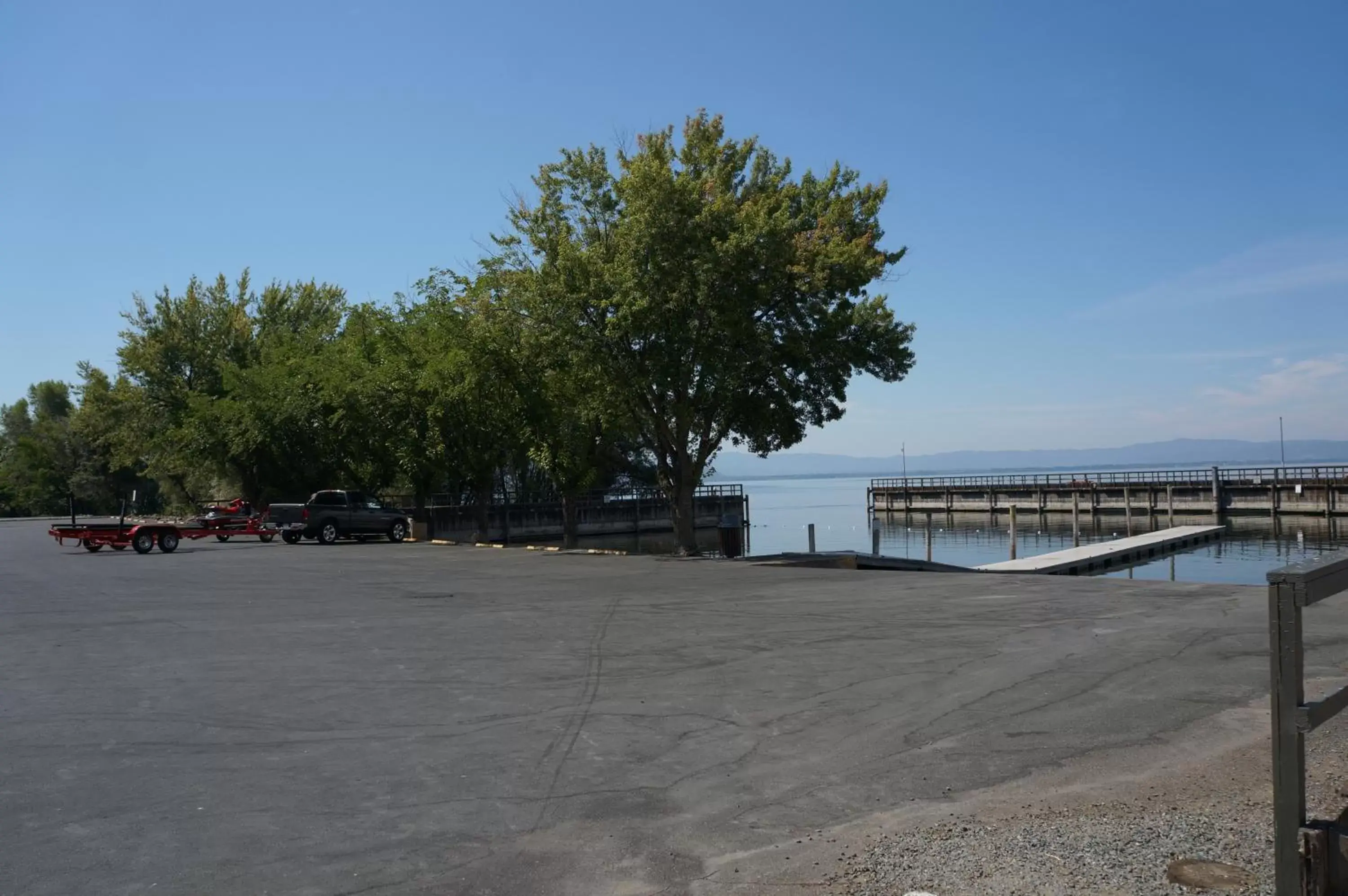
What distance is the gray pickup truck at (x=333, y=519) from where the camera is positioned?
39.3 m

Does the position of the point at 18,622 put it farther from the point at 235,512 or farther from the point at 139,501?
the point at 139,501

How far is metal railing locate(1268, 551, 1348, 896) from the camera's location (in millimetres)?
4348

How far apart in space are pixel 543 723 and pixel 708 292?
819 inches

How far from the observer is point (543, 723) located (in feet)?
28.8

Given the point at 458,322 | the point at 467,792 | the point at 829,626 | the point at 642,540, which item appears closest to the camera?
the point at 467,792

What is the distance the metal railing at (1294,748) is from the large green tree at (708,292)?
24.1 m

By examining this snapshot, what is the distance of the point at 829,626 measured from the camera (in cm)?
1402

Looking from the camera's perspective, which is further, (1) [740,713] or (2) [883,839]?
(1) [740,713]

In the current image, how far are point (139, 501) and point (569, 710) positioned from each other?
90.7 metres

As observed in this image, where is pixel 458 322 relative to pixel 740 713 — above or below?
above

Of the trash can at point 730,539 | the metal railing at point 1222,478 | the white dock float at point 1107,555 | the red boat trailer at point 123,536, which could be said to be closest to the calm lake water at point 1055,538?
the white dock float at point 1107,555

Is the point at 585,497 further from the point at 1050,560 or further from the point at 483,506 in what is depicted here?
the point at 1050,560

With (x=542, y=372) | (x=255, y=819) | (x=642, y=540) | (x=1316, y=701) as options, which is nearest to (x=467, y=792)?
(x=255, y=819)

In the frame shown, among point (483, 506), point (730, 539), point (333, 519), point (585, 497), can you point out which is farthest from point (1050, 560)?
point (585, 497)
